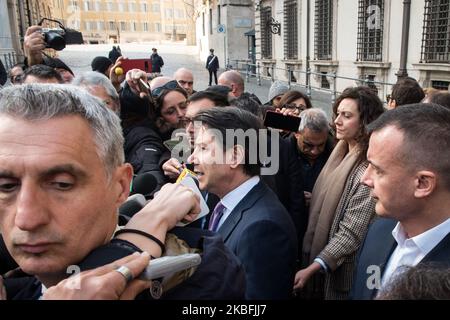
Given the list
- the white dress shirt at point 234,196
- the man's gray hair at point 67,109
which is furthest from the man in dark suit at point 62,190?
the white dress shirt at point 234,196

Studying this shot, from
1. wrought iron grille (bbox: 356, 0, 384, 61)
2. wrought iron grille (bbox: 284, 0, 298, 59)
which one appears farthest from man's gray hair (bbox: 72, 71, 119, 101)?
wrought iron grille (bbox: 284, 0, 298, 59)

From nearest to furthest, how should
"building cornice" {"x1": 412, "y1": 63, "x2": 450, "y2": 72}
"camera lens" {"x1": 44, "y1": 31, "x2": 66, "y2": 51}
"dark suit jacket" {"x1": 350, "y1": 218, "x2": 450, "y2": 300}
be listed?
"dark suit jacket" {"x1": 350, "y1": 218, "x2": 450, "y2": 300}
"camera lens" {"x1": 44, "y1": 31, "x2": 66, "y2": 51}
"building cornice" {"x1": 412, "y1": 63, "x2": 450, "y2": 72}

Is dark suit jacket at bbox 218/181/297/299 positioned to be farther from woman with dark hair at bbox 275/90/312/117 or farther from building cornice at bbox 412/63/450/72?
building cornice at bbox 412/63/450/72

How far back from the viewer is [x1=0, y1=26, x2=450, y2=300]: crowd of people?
0.93 metres

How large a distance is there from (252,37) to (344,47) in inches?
509

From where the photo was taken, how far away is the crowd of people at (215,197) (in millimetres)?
930

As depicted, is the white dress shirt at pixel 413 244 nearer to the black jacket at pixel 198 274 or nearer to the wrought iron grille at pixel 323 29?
the black jacket at pixel 198 274

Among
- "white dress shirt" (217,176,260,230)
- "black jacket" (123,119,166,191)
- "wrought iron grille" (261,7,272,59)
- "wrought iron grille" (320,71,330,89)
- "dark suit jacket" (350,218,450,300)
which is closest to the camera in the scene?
"dark suit jacket" (350,218,450,300)

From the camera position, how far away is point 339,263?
2445 millimetres

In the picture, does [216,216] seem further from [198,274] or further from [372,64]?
[372,64]

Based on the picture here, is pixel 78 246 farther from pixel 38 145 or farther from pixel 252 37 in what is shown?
pixel 252 37

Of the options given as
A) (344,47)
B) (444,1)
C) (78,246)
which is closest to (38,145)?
(78,246)

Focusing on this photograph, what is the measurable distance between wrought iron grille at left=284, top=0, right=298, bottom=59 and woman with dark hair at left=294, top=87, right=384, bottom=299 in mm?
14526

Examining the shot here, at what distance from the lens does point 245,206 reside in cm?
198
